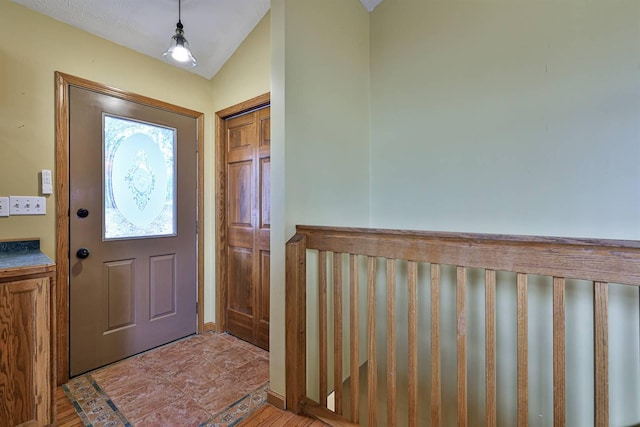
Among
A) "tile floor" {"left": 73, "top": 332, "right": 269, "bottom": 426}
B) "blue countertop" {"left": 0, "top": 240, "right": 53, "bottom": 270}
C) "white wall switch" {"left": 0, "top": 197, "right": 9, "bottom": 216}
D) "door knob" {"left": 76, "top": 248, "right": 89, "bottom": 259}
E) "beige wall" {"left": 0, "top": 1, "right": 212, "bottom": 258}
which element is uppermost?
"beige wall" {"left": 0, "top": 1, "right": 212, "bottom": 258}

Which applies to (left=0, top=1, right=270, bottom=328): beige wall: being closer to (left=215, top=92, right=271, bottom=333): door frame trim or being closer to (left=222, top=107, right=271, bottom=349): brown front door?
(left=222, top=107, right=271, bottom=349): brown front door

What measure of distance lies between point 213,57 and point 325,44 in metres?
1.14

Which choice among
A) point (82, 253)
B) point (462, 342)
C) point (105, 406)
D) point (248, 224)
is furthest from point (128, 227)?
point (462, 342)

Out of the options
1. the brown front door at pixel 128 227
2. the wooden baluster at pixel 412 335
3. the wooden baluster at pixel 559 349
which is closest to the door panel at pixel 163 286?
the brown front door at pixel 128 227

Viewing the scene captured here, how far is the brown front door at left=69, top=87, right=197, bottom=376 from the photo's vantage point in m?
1.93

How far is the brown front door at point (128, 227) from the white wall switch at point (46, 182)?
0.36 ft

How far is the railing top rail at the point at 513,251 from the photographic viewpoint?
0.89m

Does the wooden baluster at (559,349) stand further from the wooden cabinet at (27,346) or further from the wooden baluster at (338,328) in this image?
the wooden cabinet at (27,346)

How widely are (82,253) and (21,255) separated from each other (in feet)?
1.23

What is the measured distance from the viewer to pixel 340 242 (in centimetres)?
149

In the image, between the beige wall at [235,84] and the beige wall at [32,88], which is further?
the beige wall at [235,84]

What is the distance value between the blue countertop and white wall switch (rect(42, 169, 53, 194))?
0.32 meters

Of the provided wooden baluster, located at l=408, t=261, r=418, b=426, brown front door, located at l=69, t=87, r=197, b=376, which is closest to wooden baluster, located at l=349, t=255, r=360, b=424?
wooden baluster, located at l=408, t=261, r=418, b=426

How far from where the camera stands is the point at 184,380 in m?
1.91
